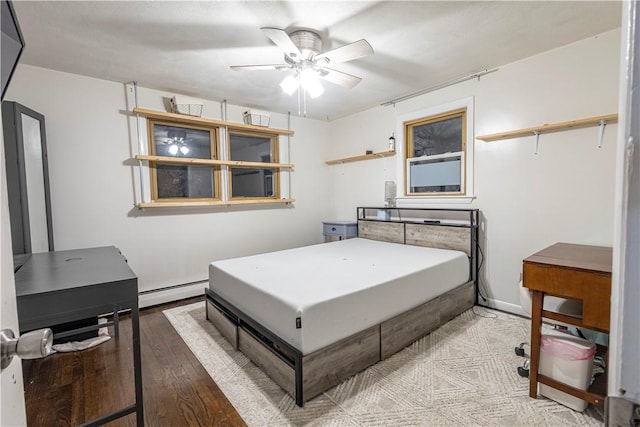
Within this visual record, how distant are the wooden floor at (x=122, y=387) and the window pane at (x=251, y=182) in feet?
7.13

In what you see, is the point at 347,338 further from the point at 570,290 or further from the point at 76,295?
the point at 76,295

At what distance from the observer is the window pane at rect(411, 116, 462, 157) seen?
140 inches

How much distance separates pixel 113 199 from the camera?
3.29 meters

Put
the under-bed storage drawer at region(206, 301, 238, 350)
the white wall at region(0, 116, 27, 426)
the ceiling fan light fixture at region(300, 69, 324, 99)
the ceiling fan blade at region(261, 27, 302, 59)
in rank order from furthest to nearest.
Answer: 1. the ceiling fan light fixture at region(300, 69, 324, 99)
2. the under-bed storage drawer at region(206, 301, 238, 350)
3. the ceiling fan blade at region(261, 27, 302, 59)
4. the white wall at region(0, 116, 27, 426)

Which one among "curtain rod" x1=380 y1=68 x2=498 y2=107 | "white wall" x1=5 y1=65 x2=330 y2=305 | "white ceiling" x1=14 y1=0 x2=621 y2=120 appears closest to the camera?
"white ceiling" x1=14 y1=0 x2=621 y2=120

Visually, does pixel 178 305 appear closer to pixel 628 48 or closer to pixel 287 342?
pixel 287 342

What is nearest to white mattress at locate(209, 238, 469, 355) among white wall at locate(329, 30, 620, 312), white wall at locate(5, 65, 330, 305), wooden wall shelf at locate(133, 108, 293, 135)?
white wall at locate(329, 30, 620, 312)

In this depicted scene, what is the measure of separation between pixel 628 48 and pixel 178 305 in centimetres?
398

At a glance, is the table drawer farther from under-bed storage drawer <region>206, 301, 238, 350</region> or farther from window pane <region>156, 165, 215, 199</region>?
under-bed storage drawer <region>206, 301, 238, 350</region>

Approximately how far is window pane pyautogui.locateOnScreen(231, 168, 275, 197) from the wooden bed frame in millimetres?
1745

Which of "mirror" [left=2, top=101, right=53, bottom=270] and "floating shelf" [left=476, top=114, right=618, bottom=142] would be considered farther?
"floating shelf" [left=476, top=114, right=618, bottom=142]

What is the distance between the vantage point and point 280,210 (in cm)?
461

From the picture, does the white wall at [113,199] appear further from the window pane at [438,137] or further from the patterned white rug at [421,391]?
the window pane at [438,137]

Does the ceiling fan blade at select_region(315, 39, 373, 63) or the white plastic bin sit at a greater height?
the ceiling fan blade at select_region(315, 39, 373, 63)
